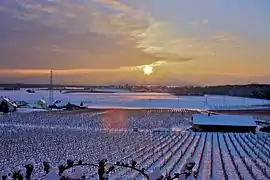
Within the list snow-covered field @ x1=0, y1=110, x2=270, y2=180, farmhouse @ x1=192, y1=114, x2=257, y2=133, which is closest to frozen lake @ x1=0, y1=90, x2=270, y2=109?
farmhouse @ x1=192, y1=114, x2=257, y2=133

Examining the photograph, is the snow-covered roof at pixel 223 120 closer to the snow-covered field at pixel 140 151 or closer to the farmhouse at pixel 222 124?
the farmhouse at pixel 222 124

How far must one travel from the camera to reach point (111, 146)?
825 inches

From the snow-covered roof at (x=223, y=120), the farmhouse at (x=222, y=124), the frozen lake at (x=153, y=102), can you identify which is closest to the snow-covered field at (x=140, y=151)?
the farmhouse at (x=222, y=124)

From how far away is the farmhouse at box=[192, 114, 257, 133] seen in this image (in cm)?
3175

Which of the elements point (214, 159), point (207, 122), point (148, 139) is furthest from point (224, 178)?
point (207, 122)

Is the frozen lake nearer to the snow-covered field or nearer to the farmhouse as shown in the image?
the farmhouse

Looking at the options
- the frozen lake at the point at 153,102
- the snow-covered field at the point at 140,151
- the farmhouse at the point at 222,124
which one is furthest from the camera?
the frozen lake at the point at 153,102

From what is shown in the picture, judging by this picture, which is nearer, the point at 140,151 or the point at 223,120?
the point at 140,151

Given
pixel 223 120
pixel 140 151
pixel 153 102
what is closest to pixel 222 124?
pixel 223 120

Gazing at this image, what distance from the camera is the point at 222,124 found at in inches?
1281

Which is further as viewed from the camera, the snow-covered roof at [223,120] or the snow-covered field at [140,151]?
the snow-covered roof at [223,120]

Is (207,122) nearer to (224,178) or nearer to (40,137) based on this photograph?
(40,137)

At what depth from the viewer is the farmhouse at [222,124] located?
31.8 meters

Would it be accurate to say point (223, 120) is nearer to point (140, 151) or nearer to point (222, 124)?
point (222, 124)
